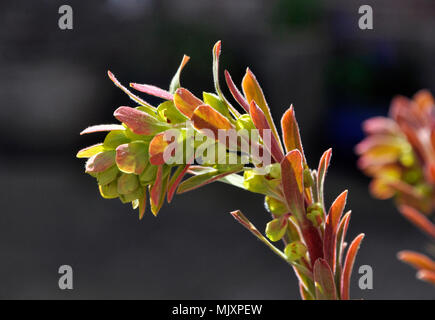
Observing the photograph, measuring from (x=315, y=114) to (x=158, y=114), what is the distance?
394 cm

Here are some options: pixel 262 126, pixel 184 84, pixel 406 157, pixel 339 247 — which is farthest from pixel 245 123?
pixel 184 84

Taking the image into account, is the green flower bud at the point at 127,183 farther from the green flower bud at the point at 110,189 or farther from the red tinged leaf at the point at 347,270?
the red tinged leaf at the point at 347,270

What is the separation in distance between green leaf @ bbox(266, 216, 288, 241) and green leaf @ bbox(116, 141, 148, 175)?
104mm

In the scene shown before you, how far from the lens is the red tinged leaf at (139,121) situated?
0.40 metres

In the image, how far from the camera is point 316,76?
439 centimetres

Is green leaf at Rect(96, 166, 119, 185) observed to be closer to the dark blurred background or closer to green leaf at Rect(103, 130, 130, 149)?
green leaf at Rect(103, 130, 130, 149)

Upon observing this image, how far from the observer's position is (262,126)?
401 mm

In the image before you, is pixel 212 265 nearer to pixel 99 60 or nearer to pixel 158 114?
pixel 99 60

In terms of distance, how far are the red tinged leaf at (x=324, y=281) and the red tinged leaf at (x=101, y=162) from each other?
170 mm

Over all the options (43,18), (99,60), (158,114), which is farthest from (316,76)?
(158,114)

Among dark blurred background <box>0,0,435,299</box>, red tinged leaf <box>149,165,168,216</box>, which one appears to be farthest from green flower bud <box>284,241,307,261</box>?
dark blurred background <box>0,0,435,299</box>

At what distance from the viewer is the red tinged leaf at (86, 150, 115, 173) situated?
0.42 m

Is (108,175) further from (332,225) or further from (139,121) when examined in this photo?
(332,225)

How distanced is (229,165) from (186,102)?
0.18 ft
